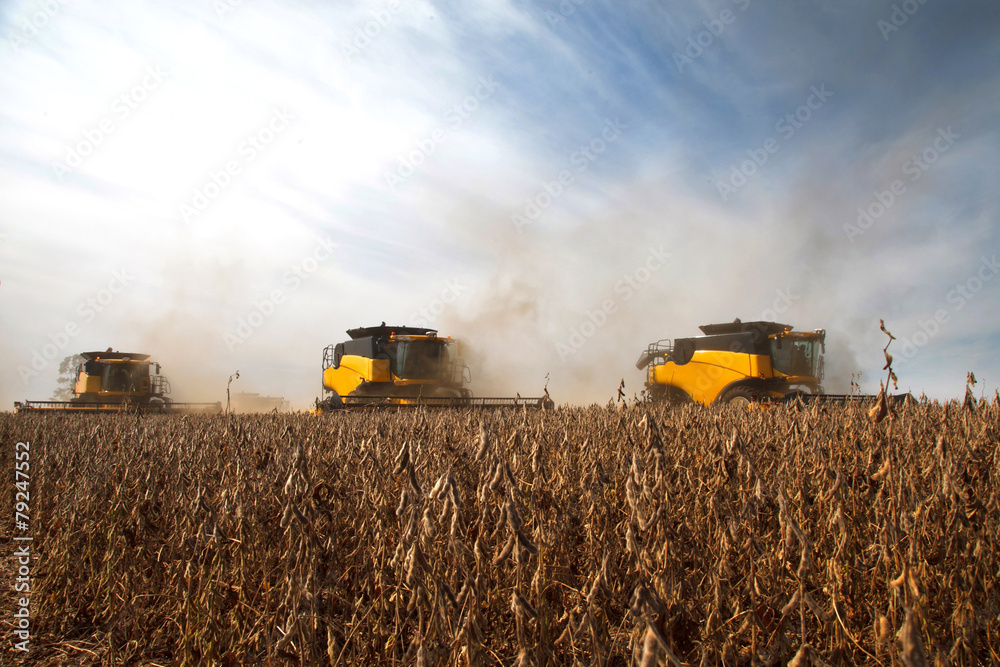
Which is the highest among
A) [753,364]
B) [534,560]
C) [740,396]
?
[753,364]

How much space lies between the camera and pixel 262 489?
260 centimetres

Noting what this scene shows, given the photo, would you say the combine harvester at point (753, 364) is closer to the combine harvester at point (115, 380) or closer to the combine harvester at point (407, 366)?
the combine harvester at point (407, 366)

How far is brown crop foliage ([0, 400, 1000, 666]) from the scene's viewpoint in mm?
1298

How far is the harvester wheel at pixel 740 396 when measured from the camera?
12664 mm

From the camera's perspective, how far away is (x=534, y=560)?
5.98ft

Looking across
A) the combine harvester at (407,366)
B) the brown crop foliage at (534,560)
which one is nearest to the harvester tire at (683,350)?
the combine harvester at (407,366)

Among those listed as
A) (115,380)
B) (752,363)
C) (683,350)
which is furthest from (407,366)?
(115,380)

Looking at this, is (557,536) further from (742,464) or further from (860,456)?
(860,456)

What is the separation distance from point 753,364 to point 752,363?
0.04m

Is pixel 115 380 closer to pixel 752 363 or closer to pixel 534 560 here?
pixel 752 363

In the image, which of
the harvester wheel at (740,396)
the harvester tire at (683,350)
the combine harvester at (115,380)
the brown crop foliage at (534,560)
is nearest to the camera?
the brown crop foliage at (534,560)

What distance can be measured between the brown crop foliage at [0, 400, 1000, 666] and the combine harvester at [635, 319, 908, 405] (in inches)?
411

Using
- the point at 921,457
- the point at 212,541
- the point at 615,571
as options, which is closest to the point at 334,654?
the point at 212,541

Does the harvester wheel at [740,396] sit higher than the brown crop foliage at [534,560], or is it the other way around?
the harvester wheel at [740,396]
